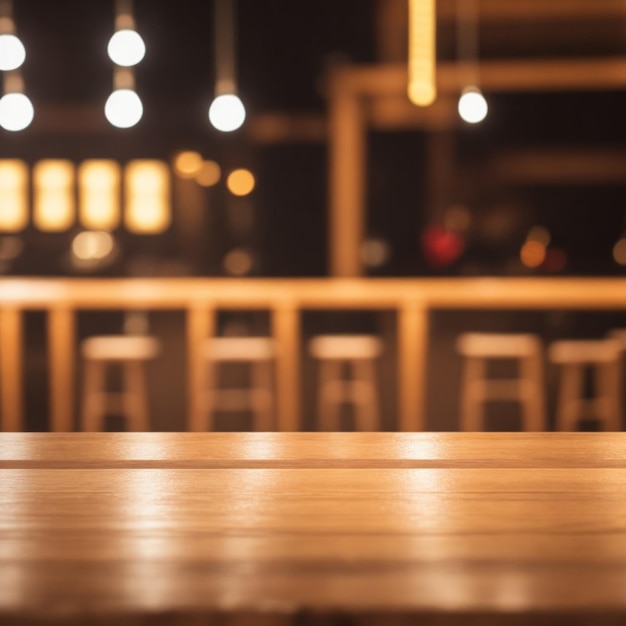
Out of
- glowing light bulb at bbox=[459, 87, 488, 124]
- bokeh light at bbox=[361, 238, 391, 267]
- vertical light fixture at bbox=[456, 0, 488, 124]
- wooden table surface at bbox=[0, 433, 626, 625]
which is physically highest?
vertical light fixture at bbox=[456, 0, 488, 124]

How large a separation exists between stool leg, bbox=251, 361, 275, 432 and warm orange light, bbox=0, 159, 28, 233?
470 cm

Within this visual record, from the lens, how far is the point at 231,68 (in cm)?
783

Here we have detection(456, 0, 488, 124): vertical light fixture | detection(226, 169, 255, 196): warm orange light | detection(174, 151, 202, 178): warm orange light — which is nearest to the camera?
detection(456, 0, 488, 124): vertical light fixture

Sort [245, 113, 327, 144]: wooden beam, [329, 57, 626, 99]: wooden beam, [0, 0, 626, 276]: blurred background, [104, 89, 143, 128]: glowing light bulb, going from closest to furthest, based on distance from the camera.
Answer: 1. [104, 89, 143, 128]: glowing light bulb
2. [329, 57, 626, 99]: wooden beam
3. [0, 0, 626, 276]: blurred background
4. [245, 113, 327, 144]: wooden beam

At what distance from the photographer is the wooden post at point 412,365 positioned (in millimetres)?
4785

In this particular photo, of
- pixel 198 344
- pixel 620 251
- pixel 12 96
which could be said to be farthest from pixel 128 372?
pixel 620 251

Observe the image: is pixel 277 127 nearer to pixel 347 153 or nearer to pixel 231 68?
pixel 231 68

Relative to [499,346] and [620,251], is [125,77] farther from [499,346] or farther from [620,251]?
[620,251]

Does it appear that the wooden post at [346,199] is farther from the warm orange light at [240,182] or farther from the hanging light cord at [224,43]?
the warm orange light at [240,182]

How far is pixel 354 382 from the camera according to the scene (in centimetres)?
541

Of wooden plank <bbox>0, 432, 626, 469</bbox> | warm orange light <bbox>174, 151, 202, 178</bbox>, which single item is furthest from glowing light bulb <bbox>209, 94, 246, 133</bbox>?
warm orange light <bbox>174, 151, 202, 178</bbox>

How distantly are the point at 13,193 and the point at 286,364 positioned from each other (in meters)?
5.17

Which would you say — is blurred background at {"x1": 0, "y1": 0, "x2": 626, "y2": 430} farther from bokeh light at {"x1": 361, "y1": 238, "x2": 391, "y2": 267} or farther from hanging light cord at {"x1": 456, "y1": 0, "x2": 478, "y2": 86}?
hanging light cord at {"x1": 456, "y1": 0, "x2": 478, "y2": 86}

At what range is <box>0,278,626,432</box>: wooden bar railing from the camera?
15.4ft
